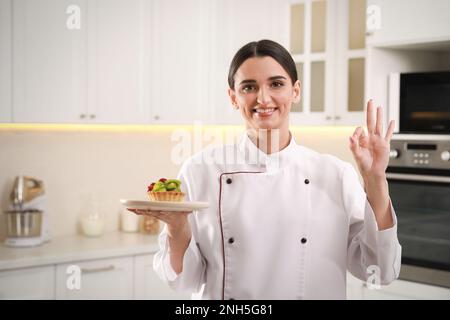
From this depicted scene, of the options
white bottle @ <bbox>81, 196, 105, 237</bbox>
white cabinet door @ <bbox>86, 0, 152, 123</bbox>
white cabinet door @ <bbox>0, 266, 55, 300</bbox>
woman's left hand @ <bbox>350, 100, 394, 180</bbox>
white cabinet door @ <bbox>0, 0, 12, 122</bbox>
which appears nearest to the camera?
woman's left hand @ <bbox>350, 100, 394, 180</bbox>

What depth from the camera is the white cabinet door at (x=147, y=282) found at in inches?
120

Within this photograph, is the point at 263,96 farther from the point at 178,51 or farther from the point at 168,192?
the point at 178,51

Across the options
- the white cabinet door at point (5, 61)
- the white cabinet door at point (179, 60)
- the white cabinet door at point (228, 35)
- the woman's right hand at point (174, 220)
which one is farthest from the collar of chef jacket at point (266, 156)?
the white cabinet door at point (228, 35)

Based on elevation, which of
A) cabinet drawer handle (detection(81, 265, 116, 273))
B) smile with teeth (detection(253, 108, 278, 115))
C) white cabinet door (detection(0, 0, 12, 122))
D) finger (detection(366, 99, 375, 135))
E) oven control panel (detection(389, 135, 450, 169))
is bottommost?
cabinet drawer handle (detection(81, 265, 116, 273))

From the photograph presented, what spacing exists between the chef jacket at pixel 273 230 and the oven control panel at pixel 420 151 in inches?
51.4

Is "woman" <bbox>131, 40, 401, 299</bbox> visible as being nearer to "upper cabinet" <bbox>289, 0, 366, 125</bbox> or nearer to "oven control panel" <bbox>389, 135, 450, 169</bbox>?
"oven control panel" <bbox>389, 135, 450, 169</bbox>

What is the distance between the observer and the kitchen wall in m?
3.16

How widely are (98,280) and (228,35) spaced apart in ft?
4.26

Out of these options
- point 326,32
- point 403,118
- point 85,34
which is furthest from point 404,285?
point 85,34

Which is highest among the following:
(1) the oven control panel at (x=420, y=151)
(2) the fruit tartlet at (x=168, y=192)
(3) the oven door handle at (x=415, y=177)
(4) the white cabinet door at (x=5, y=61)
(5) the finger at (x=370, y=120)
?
(4) the white cabinet door at (x=5, y=61)

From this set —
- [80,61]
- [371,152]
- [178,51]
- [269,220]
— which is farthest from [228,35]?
[371,152]

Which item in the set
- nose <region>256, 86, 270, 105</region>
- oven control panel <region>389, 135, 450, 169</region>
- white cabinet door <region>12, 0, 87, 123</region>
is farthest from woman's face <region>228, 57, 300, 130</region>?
white cabinet door <region>12, 0, 87, 123</region>

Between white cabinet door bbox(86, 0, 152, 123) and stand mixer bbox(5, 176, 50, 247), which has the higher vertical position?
white cabinet door bbox(86, 0, 152, 123)

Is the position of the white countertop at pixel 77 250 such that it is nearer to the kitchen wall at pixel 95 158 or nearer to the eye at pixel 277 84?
the kitchen wall at pixel 95 158
